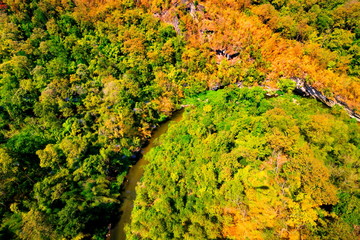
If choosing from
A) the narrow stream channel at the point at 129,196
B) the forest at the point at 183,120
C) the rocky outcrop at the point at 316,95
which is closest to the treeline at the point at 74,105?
the forest at the point at 183,120

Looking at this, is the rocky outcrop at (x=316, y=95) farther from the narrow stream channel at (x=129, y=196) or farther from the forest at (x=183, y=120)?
the narrow stream channel at (x=129, y=196)

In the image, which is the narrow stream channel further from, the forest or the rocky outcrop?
the rocky outcrop

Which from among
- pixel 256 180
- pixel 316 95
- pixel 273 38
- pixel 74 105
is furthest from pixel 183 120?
pixel 273 38

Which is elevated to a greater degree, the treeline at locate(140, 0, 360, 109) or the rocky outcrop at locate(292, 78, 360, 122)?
the treeline at locate(140, 0, 360, 109)

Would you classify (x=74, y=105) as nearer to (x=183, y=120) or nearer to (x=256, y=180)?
(x=183, y=120)

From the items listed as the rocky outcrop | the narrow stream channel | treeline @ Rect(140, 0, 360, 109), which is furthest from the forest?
the narrow stream channel

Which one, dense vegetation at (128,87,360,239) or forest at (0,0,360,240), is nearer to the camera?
dense vegetation at (128,87,360,239)

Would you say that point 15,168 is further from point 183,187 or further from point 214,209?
point 214,209
